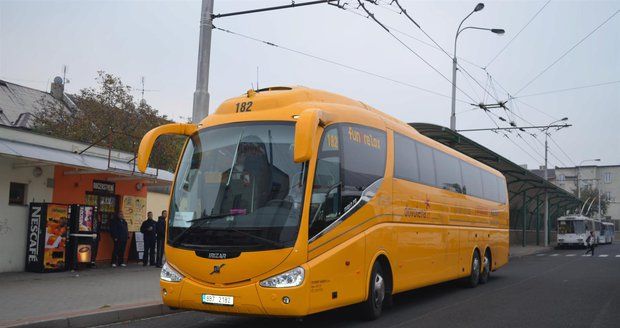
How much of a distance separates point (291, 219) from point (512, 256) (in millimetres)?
29523

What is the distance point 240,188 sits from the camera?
7.79 meters

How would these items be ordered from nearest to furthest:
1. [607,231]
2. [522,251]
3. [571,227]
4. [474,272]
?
[474,272] → [522,251] → [571,227] → [607,231]

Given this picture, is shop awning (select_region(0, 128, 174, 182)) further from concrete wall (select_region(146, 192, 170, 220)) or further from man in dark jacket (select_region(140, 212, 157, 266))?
concrete wall (select_region(146, 192, 170, 220))

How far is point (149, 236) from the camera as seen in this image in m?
17.3

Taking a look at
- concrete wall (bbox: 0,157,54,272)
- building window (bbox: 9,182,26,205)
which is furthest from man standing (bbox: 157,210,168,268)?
building window (bbox: 9,182,26,205)

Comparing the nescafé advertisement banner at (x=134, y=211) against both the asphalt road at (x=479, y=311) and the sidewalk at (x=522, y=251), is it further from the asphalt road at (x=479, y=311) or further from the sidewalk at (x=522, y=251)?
the sidewalk at (x=522, y=251)

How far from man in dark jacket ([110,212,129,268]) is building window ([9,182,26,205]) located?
2614mm

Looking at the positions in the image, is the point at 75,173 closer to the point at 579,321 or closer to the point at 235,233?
the point at 235,233

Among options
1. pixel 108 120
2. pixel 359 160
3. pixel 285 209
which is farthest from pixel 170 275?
pixel 108 120

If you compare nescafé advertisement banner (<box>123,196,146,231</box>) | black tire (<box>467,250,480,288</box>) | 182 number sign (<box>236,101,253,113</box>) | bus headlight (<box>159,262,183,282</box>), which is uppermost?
182 number sign (<box>236,101,253,113</box>)

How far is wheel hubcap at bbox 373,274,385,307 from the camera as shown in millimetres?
9445

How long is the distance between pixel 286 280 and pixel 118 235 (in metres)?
10.7

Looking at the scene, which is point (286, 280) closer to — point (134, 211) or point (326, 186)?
point (326, 186)

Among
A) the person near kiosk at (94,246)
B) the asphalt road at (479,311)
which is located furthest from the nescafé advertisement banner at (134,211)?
the asphalt road at (479,311)
